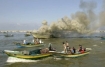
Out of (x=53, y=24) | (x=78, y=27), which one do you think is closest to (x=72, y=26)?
(x=78, y=27)

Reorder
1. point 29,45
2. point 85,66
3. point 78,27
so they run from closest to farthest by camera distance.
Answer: point 85,66
point 29,45
point 78,27

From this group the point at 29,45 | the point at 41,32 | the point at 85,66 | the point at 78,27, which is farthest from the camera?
the point at 78,27

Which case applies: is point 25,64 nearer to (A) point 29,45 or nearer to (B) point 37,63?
(B) point 37,63

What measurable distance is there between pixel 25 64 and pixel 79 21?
229 feet

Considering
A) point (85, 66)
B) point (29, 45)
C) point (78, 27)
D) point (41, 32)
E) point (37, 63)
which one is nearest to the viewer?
point (85, 66)

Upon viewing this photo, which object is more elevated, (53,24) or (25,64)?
(53,24)

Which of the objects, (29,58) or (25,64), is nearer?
(25,64)

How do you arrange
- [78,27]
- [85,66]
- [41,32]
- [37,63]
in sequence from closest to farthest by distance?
[85,66] → [37,63] → [41,32] → [78,27]

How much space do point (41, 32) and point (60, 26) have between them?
10138mm

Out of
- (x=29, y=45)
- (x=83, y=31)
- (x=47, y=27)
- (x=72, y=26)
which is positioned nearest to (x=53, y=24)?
(x=47, y=27)

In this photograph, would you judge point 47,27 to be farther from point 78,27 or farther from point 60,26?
point 78,27

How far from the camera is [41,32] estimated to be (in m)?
82.6

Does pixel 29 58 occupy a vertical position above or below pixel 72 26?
below

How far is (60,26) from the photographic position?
87125mm
